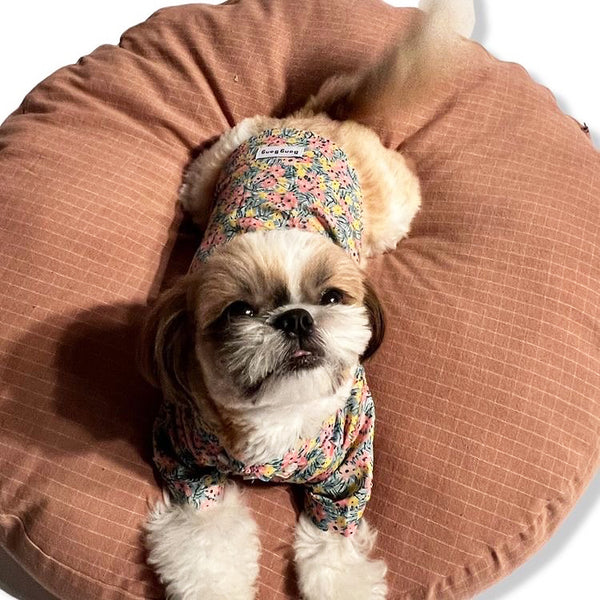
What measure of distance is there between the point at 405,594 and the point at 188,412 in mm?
630

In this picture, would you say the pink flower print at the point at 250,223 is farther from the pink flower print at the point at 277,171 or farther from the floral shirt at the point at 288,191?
the pink flower print at the point at 277,171

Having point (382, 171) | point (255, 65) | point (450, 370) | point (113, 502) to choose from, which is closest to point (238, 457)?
point (113, 502)

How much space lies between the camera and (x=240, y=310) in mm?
1234

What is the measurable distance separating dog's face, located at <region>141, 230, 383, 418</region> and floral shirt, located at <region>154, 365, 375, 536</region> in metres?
0.17

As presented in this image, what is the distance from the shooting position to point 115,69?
2094 mm

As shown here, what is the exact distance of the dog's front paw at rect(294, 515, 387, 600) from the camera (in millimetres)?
1447

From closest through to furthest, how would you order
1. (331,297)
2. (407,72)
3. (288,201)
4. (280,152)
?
(331,297) < (288,201) < (280,152) < (407,72)

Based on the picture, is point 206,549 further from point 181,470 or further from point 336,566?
point 336,566

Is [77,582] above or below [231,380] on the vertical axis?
below

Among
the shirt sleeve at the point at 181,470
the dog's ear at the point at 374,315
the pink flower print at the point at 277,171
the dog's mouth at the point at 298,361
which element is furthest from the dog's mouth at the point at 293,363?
the pink flower print at the point at 277,171

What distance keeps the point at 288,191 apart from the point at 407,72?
598mm

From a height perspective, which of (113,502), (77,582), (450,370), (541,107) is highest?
(541,107)

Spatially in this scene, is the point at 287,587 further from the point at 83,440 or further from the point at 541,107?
the point at 541,107

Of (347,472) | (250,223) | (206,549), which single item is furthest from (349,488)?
(250,223)
